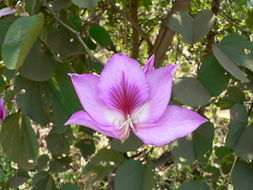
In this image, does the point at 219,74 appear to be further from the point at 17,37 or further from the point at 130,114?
the point at 17,37

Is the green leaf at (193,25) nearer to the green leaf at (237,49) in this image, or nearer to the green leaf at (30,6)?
the green leaf at (237,49)

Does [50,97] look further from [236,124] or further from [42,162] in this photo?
[42,162]

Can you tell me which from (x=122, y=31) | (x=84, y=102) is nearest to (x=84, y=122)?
(x=84, y=102)

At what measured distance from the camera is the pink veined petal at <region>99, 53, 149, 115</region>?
0.45m

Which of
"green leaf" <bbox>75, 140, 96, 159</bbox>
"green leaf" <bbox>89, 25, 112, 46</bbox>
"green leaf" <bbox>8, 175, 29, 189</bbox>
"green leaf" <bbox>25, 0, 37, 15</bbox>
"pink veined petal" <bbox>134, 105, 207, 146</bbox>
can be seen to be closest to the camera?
"pink veined petal" <bbox>134, 105, 207, 146</bbox>

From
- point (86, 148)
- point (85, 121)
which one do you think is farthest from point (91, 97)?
point (86, 148)

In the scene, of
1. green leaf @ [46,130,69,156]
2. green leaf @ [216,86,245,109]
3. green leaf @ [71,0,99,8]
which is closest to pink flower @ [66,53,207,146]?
green leaf @ [71,0,99,8]

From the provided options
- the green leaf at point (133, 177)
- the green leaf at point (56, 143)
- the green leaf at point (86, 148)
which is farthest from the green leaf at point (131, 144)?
the green leaf at point (86, 148)

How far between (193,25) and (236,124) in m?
0.19

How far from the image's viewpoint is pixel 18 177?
1085mm

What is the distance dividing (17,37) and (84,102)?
0.38ft

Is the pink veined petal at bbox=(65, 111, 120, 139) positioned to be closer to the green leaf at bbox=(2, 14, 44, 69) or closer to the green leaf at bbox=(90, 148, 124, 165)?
the green leaf at bbox=(2, 14, 44, 69)

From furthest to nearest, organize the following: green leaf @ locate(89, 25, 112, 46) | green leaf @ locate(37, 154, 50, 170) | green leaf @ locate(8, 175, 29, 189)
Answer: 1. green leaf @ locate(37, 154, 50, 170)
2. green leaf @ locate(8, 175, 29, 189)
3. green leaf @ locate(89, 25, 112, 46)

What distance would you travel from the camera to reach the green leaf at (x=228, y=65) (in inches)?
21.8
